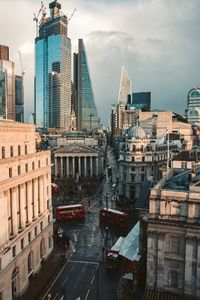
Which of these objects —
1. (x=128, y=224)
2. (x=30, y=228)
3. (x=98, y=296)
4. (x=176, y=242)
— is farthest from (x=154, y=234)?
(x=128, y=224)

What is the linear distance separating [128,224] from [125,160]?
3368 cm

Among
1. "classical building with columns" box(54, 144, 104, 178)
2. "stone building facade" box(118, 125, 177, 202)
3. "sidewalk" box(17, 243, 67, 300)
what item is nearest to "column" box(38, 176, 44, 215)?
"sidewalk" box(17, 243, 67, 300)

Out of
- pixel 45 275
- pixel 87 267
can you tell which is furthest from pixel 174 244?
pixel 45 275

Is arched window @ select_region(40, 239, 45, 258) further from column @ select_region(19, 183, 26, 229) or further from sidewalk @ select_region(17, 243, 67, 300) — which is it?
column @ select_region(19, 183, 26, 229)

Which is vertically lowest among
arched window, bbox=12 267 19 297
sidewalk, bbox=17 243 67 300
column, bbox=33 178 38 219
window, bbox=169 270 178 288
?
sidewalk, bbox=17 243 67 300

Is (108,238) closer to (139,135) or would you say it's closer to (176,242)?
(176,242)

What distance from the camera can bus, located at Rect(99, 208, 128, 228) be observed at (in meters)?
89.3

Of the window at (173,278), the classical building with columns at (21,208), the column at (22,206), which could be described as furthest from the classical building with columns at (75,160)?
the window at (173,278)

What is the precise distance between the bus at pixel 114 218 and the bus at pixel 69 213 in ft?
21.8

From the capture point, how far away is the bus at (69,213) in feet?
313

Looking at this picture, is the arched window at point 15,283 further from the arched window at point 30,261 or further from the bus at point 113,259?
the bus at point 113,259

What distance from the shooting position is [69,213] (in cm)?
9600

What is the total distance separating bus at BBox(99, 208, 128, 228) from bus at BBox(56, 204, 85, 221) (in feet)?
21.8

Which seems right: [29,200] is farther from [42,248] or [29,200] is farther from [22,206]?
[42,248]
